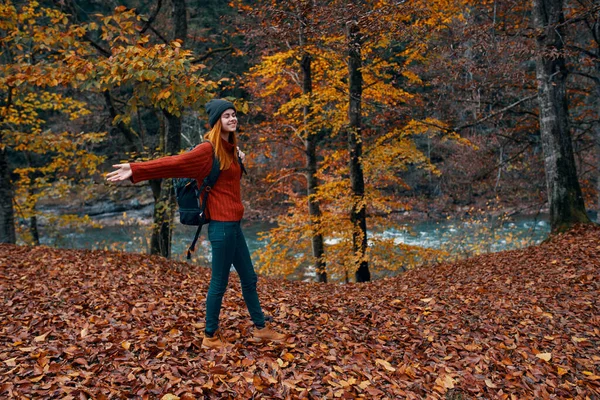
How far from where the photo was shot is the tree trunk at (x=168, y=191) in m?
9.56

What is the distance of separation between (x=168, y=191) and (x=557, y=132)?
323 inches

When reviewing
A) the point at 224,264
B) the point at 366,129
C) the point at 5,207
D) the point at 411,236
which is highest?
the point at 366,129

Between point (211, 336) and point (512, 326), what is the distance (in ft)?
12.0

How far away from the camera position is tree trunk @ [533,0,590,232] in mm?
8984

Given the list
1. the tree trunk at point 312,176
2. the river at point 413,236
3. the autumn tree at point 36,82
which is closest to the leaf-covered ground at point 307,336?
the autumn tree at point 36,82

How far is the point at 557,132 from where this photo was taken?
9031mm

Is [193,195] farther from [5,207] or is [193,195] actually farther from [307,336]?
[5,207]

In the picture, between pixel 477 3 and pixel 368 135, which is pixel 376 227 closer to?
pixel 368 135

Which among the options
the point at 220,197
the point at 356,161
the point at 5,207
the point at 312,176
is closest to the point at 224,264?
the point at 220,197

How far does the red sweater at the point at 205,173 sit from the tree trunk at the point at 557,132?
7.43m

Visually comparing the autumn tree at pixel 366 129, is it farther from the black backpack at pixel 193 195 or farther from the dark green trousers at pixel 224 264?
the black backpack at pixel 193 195

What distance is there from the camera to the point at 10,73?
26.5 ft

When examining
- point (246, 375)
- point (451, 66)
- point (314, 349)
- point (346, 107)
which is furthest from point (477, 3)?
point (246, 375)

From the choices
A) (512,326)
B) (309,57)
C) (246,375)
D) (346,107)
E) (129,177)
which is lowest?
(512,326)
